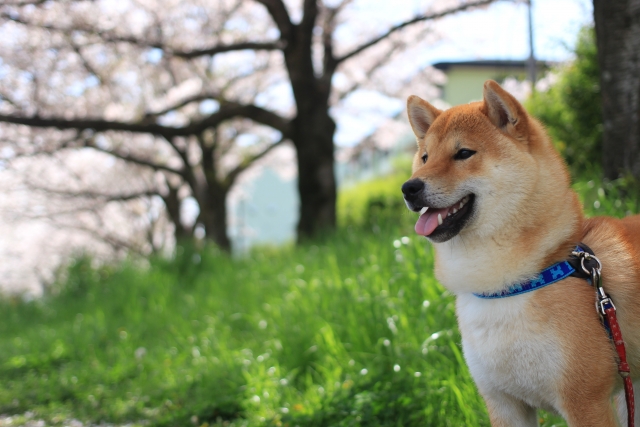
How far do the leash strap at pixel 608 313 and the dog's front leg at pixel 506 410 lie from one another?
0.38m

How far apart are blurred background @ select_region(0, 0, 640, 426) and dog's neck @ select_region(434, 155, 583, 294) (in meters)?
1.21

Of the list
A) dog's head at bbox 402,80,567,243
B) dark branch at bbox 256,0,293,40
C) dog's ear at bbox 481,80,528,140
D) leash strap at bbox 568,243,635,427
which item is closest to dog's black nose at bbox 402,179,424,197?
dog's head at bbox 402,80,567,243

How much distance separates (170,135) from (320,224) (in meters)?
3.69

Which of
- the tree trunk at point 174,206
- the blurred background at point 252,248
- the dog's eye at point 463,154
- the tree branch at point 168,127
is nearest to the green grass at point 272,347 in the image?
the blurred background at point 252,248

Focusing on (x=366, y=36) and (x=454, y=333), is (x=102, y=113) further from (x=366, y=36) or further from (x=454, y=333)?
(x=454, y=333)

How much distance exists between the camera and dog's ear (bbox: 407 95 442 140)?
8.68 ft

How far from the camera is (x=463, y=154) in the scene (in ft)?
7.60

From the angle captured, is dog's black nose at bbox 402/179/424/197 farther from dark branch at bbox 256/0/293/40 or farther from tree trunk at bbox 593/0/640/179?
dark branch at bbox 256/0/293/40

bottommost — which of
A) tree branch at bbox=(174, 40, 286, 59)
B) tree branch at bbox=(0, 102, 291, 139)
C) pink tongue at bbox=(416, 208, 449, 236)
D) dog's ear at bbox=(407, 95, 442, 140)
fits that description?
pink tongue at bbox=(416, 208, 449, 236)

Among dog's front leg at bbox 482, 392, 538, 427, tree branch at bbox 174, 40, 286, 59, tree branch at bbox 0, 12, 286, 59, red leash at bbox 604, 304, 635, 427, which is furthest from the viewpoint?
tree branch at bbox 174, 40, 286, 59

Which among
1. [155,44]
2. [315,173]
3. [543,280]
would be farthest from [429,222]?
[155,44]

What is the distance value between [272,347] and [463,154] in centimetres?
329

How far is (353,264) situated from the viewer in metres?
6.10

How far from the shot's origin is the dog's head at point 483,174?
2.19m
